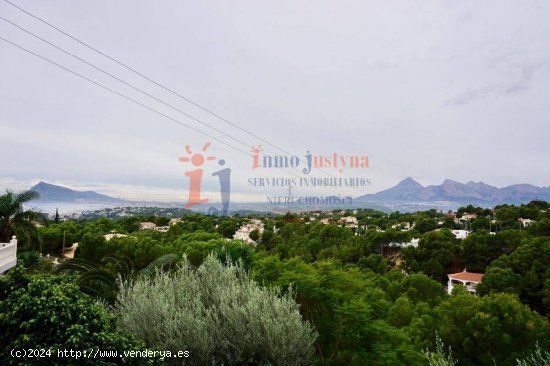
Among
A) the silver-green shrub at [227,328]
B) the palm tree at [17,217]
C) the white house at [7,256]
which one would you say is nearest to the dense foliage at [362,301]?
the silver-green shrub at [227,328]

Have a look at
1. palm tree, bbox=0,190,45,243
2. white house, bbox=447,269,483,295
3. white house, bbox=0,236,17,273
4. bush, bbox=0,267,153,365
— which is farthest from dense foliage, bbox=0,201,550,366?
palm tree, bbox=0,190,45,243

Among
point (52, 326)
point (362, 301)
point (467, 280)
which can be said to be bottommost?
point (467, 280)

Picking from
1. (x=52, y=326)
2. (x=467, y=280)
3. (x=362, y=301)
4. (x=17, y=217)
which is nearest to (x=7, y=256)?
(x=52, y=326)

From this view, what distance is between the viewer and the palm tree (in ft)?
80.8

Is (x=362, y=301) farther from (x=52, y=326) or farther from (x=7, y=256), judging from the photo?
(x=7, y=256)

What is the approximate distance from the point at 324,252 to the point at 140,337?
4436 cm

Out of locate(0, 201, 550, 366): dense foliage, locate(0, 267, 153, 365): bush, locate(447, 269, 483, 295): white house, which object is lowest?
locate(447, 269, 483, 295): white house

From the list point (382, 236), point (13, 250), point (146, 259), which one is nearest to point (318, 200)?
point (382, 236)

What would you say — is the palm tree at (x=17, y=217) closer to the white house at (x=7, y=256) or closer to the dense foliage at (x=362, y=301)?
the dense foliage at (x=362, y=301)

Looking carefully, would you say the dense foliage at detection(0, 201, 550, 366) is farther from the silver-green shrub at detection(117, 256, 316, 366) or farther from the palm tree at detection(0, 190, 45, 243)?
the palm tree at detection(0, 190, 45, 243)

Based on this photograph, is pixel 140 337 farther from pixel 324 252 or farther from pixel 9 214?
pixel 324 252

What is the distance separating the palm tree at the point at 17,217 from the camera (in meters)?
24.6

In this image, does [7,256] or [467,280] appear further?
[467,280]

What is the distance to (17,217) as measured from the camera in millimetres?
25094
